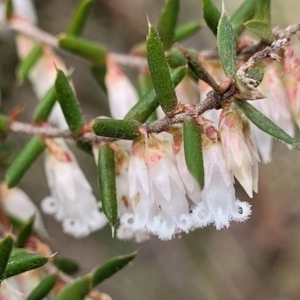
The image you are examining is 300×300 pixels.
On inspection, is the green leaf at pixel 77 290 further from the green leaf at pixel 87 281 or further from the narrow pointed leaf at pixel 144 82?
the narrow pointed leaf at pixel 144 82

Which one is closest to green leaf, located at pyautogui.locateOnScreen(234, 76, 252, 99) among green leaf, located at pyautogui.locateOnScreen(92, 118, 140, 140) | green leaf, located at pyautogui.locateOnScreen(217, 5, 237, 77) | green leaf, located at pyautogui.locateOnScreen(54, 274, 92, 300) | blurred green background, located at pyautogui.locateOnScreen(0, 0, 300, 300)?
green leaf, located at pyautogui.locateOnScreen(217, 5, 237, 77)

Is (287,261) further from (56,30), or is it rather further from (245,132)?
(245,132)

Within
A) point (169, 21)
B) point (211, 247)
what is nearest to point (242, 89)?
point (169, 21)

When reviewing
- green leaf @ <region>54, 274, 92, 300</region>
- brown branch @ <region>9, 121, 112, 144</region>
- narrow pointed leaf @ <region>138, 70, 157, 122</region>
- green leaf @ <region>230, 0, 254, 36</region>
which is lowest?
green leaf @ <region>54, 274, 92, 300</region>

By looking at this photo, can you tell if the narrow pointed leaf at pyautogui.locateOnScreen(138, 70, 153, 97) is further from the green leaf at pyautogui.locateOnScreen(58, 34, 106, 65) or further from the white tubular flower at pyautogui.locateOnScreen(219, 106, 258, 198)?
the white tubular flower at pyautogui.locateOnScreen(219, 106, 258, 198)

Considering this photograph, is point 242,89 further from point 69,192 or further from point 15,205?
point 15,205

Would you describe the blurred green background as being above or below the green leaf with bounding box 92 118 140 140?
below

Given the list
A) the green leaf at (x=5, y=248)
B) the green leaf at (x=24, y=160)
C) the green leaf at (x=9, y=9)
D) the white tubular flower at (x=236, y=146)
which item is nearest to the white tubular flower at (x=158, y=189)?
the white tubular flower at (x=236, y=146)
